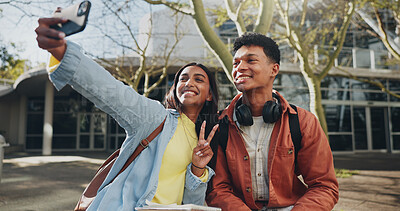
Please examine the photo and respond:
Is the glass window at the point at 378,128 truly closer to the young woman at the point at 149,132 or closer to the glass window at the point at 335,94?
the glass window at the point at 335,94

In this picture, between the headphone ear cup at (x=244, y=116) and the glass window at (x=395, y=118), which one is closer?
the headphone ear cup at (x=244, y=116)

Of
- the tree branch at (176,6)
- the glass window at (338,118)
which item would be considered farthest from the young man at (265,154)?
the glass window at (338,118)

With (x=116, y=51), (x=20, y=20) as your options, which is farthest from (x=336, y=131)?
(x=20, y=20)

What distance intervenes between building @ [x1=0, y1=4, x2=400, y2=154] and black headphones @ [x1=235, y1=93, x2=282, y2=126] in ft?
39.7

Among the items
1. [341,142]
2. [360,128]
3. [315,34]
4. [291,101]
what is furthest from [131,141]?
[360,128]

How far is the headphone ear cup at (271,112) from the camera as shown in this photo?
6.76 feet

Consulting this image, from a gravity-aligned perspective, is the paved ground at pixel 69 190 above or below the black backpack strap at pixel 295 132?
below

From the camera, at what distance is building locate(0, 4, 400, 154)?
Answer: 1600 centimetres

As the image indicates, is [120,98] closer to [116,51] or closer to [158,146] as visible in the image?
[158,146]

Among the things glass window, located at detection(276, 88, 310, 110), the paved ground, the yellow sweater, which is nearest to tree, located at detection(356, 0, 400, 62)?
the paved ground

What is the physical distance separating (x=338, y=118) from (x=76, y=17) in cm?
1776

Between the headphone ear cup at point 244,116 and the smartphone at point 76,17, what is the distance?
134 centimetres

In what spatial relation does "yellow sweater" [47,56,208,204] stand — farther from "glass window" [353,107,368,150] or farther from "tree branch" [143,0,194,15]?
"glass window" [353,107,368,150]

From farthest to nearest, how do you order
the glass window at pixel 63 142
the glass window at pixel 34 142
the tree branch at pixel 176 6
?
the glass window at pixel 34 142, the glass window at pixel 63 142, the tree branch at pixel 176 6
